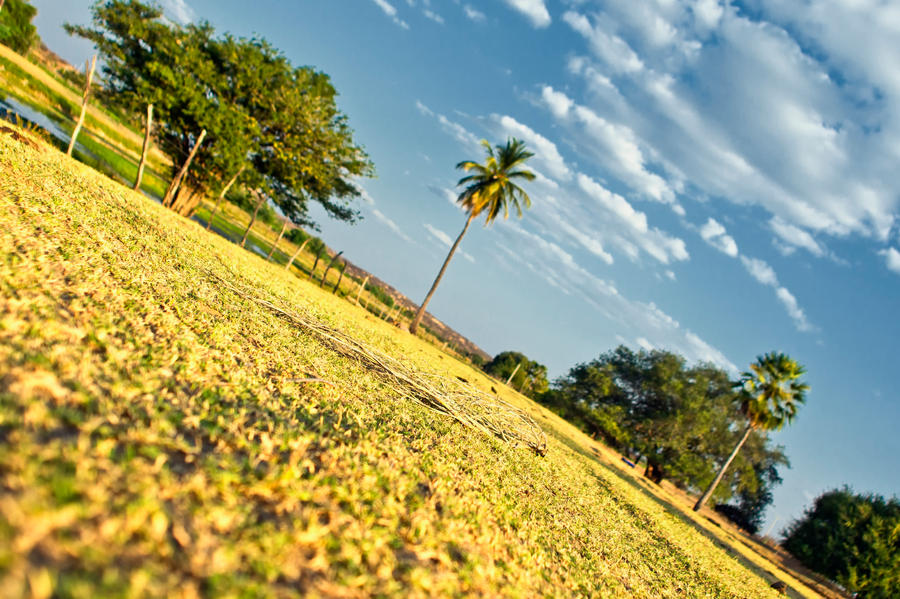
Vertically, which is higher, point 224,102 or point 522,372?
point 224,102

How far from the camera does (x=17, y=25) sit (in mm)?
38438

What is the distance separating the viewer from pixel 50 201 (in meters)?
5.41

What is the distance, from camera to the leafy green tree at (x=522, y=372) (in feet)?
125

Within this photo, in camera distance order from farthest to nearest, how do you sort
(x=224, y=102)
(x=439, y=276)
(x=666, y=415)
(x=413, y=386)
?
(x=666, y=415) → (x=439, y=276) → (x=224, y=102) → (x=413, y=386)

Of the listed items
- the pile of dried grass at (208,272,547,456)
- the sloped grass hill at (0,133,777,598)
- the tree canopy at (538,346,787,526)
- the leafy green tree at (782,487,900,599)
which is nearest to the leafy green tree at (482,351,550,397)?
the tree canopy at (538,346,787,526)

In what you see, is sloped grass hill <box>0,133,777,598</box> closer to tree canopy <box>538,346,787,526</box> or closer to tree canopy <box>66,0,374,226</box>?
tree canopy <box>66,0,374,226</box>

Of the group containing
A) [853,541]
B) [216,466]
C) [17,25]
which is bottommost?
[216,466]

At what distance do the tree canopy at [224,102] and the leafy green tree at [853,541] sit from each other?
113 ft

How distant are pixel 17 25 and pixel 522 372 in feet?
197

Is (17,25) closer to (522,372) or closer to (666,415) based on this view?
(522,372)

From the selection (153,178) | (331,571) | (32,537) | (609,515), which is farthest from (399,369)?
(153,178)

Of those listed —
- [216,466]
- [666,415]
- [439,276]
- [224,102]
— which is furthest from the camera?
[666,415]

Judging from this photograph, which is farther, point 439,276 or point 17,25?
point 17,25

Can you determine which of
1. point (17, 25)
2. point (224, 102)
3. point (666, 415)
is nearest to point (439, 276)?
point (224, 102)
